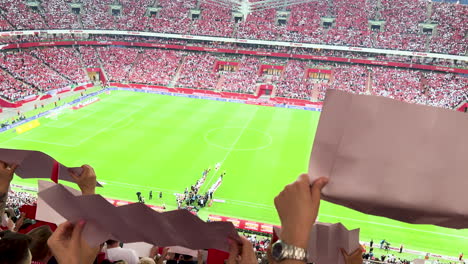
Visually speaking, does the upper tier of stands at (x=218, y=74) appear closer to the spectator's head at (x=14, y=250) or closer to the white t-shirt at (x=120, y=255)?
the white t-shirt at (x=120, y=255)

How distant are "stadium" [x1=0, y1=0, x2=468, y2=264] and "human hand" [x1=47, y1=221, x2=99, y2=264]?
18310 mm

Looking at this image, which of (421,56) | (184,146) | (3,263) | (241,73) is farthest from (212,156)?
(421,56)

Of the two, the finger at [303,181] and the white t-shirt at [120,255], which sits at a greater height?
the finger at [303,181]

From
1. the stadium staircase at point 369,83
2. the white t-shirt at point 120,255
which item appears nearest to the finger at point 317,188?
the white t-shirt at point 120,255

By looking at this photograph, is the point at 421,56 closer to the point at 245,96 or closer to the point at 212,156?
the point at 245,96

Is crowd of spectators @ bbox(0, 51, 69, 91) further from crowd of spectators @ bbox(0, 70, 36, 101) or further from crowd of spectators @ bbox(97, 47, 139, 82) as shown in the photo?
crowd of spectators @ bbox(97, 47, 139, 82)

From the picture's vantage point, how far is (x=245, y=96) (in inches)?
2148

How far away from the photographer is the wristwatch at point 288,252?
245 centimetres

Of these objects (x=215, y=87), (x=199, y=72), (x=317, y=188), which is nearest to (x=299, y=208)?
(x=317, y=188)

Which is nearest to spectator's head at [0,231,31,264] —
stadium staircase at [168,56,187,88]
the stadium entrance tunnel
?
the stadium entrance tunnel

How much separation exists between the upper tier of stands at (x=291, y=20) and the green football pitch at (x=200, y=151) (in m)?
21.1

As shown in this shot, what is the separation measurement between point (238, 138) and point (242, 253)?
3353 centimetres

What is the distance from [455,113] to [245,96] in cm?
5265

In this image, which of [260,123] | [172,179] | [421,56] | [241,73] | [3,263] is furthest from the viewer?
[241,73]
